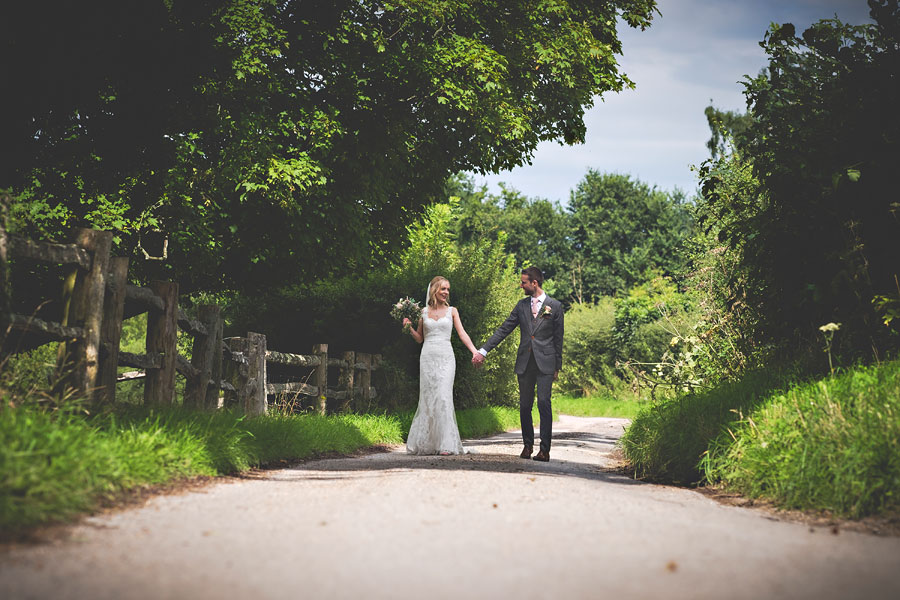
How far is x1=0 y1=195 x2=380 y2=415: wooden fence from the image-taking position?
6258 mm

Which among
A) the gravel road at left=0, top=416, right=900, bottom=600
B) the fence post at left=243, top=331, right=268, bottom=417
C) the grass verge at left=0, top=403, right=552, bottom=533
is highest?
the fence post at left=243, top=331, right=268, bottom=417

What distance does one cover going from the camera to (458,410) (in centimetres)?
1616

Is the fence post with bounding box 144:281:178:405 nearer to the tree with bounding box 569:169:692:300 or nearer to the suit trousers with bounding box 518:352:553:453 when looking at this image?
the suit trousers with bounding box 518:352:553:453

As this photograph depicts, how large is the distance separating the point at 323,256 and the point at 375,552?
1023cm

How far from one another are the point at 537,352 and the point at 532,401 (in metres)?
0.60

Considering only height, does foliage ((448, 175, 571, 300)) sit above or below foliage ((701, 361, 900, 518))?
above

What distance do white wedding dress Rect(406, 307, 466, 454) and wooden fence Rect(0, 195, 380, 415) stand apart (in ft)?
6.56

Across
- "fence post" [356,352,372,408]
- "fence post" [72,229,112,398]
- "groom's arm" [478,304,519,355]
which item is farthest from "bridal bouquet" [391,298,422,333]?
"fence post" [72,229,112,398]

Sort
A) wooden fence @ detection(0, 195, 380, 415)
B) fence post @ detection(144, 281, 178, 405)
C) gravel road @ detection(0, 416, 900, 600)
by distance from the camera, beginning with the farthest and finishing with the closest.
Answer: fence post @ detection(144, 281, 178, 405) → wooden fence @ detection(0, 195, 380, 415) → gravel road @ detection(0, 416, 900, 600)

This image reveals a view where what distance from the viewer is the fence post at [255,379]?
10.2 meters

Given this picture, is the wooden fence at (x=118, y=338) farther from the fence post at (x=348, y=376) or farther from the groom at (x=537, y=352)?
the groom at (x=537, y=352)

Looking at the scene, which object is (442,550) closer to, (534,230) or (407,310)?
(407,310)

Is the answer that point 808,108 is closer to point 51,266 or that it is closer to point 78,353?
point 78,353

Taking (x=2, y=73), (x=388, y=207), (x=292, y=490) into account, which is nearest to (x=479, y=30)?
(x=388, y=207)
